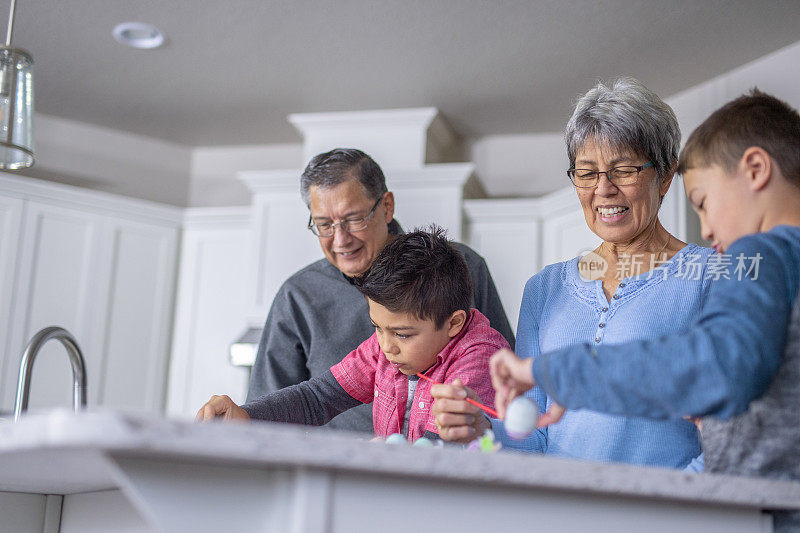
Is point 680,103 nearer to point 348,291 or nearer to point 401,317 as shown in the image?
point 348,291

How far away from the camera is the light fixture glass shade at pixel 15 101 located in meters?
1.88

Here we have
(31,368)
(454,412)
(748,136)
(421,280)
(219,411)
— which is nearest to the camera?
(748,136)

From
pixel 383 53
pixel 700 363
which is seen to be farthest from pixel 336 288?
pixel 383 53

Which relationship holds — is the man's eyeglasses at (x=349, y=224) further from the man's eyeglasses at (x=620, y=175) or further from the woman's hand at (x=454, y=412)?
the woman's hand at (x=454, y=412)

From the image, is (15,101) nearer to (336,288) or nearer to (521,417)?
(336,288)

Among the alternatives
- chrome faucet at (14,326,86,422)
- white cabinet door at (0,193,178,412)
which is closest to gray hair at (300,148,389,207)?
chrome faucet at (14,326,86,422)

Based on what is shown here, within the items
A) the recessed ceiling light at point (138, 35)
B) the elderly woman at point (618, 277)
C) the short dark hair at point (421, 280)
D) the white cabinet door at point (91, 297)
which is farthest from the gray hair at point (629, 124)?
the white cabinet door at point (91, 297)

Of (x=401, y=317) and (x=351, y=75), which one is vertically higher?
(x=351, y=75)

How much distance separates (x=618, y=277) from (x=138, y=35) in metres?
2.77

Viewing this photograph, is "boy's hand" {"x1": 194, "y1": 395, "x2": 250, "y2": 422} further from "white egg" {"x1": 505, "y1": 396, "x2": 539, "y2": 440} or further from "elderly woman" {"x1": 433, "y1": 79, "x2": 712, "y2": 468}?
"white egg" {"x1": 505, "y1": 396, "x2": 539, "y2": 440}

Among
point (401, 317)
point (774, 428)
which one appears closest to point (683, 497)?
point (774, 428)

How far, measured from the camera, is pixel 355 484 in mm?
591

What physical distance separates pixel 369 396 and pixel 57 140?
3450 millimetres

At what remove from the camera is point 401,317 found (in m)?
1.31
